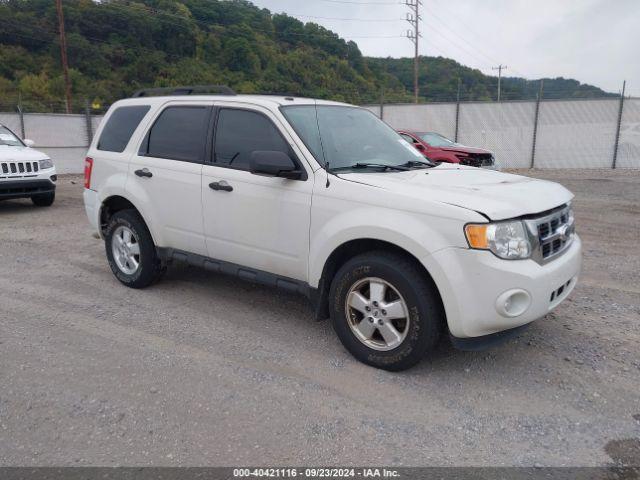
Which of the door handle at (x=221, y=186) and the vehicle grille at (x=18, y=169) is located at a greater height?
the door handle at (x=221, y=186)

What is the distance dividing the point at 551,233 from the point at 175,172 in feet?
10.3

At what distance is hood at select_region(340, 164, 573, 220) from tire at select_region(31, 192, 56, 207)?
8.52 meters

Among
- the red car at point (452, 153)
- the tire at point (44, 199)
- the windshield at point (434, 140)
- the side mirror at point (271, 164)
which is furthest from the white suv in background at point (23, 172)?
the windshield at point (434, 140)

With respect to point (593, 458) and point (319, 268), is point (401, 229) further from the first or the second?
point (593, 458)

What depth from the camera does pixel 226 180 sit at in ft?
14.2

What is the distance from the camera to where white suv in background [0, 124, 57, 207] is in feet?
30.4

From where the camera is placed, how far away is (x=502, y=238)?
3176 mm

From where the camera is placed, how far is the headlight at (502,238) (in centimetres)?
313

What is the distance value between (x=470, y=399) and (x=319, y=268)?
4.42 ft

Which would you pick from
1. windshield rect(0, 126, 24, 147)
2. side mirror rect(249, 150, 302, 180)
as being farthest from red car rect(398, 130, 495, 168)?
side mirror rect(249, 150, 302, 180)

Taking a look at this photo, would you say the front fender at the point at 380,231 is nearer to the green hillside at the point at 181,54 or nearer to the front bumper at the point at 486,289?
the front bumper at the point at 486,289

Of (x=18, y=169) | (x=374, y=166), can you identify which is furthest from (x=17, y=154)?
(x=374, y=166)

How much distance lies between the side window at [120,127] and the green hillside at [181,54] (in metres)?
31.0

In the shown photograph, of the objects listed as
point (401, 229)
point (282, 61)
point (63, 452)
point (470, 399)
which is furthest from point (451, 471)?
point (282, 61)
